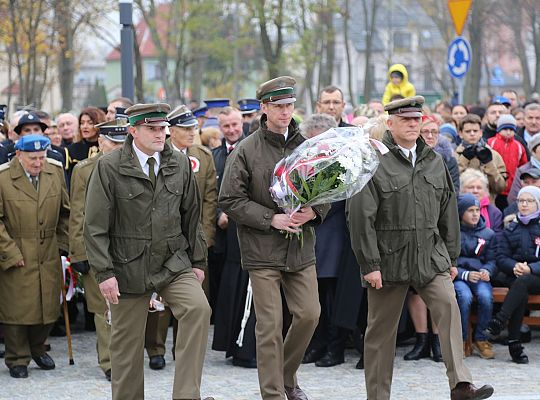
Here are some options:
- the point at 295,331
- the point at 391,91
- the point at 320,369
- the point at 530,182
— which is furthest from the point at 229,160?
the point at 391,91

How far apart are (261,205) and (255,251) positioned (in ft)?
1.08

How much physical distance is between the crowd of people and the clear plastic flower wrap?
0.16 metres

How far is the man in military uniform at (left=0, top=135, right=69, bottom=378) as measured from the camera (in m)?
9.52

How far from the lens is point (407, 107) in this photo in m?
7.98

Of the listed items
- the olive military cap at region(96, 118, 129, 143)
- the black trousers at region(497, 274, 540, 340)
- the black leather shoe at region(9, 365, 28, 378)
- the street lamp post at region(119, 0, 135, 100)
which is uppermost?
the street lamp post at region(119, 0, 135, 100)

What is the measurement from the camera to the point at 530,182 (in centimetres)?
1100

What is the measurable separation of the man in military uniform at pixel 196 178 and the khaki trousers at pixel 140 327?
218 centimetres

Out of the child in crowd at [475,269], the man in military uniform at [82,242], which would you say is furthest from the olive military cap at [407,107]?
the man in military uniform at [82,242]

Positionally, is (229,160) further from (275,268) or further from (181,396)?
(181,396)

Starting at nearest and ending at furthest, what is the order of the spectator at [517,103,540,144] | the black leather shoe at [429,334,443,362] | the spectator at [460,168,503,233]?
the black leather shoe at [429,334,443,362]
the spectator at [460,168,503,233]
the spectator at [517,103,540,144]

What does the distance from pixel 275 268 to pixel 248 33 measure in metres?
34.8

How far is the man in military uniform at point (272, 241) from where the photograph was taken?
308 inches

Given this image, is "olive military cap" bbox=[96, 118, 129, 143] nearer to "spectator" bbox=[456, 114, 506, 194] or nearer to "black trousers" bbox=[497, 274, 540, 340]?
"black trousers" bbox=[497, 274, 540, 340]

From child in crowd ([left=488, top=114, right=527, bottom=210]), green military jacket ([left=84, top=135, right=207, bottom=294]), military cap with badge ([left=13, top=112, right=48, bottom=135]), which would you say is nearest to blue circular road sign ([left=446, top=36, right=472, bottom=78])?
child in crowd ([left=488, top=114, right=527, bottom=210])
